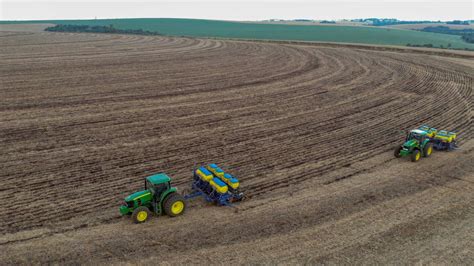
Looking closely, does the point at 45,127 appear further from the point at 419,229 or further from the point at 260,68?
the point at 260,68

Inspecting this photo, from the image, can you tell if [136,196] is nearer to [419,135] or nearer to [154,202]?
[154,202]

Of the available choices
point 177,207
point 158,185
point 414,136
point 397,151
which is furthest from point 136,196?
point 414,136

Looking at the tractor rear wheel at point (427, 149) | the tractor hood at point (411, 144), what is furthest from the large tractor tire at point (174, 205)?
the tractor rear wheel at point (427, 149)

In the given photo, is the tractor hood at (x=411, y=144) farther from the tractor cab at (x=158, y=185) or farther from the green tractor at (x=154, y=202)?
the tractor cab at (x=158, y=185)

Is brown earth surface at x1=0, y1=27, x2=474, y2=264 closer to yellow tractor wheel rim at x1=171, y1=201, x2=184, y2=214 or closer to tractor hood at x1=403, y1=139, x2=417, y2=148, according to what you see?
yellow tractor wheel rim at x1=171, y1=201, x2=184, y2=214

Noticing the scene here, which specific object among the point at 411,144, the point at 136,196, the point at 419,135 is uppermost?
the point at 419,135

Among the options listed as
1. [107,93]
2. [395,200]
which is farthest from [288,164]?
[107,93]

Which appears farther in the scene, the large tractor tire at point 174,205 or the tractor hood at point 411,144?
the tractor hood at point 411,144
